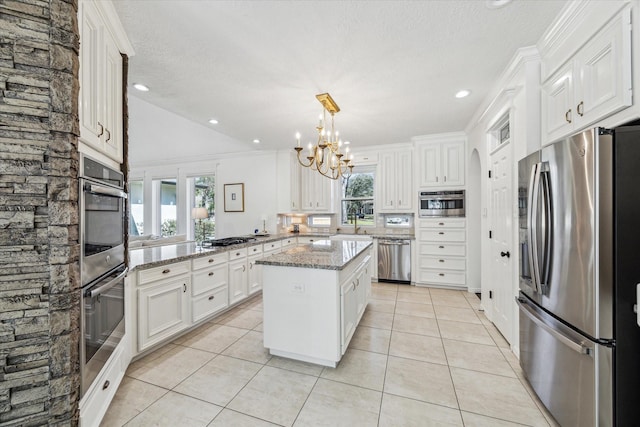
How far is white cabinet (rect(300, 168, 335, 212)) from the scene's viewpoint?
5418mm

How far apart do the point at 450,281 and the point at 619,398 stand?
3370 millimetres

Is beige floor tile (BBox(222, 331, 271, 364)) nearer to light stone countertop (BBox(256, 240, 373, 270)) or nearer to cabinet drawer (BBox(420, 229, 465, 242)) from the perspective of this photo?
light stone countertop (BBox(256, 240, 373, 270))

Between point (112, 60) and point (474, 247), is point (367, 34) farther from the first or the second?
point (474, 247)

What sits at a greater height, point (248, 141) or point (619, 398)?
point (248, 141)

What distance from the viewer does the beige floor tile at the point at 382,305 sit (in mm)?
3502

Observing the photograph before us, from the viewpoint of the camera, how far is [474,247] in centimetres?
429

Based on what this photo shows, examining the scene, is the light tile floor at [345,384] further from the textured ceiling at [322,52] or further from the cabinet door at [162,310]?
the textured ceiling at [322,52]

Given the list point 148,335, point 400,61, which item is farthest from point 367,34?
point 148,335

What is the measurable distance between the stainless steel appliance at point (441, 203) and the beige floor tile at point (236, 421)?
4.00 meters

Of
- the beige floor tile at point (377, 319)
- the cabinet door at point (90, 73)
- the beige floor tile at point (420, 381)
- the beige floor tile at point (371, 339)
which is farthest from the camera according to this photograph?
the beige floor tile at point (377, 319)

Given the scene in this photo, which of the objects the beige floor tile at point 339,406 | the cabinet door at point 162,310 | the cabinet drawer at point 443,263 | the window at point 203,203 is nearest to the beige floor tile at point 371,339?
the beige floor tile at point 339,406

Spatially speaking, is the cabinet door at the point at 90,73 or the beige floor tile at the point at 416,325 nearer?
the cabinet door at the point at 90,73

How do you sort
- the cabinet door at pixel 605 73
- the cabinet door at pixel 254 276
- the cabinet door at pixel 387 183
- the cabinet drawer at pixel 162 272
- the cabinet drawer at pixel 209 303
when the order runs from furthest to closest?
the cabinet door at pixel 387 183 < the cabinet door at pixel 254 276 < the cabinet drawer at pixel 209 303 < the cabinet drawer at pixel 162 272 < the cabinet door at pixel 605 73

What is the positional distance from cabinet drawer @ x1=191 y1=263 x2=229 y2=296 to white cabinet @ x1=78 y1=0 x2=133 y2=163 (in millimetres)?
1454
